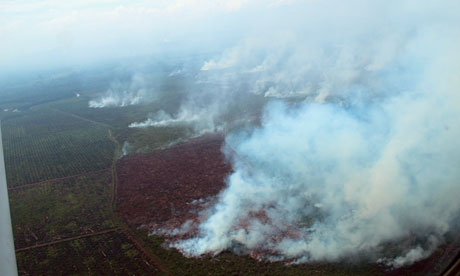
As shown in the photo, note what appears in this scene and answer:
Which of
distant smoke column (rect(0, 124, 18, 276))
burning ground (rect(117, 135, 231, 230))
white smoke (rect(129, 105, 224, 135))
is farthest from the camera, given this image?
white smoke (rect(129, 105, 224, 135))

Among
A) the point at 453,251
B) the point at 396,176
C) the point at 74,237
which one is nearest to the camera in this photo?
the point at 453,251

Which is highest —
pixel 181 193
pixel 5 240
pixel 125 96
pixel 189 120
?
pixel 125 96

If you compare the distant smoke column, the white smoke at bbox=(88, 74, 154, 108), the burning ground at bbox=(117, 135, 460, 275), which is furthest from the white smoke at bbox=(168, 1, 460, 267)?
the white smoke at bbox=(88, 74, 154, 108)

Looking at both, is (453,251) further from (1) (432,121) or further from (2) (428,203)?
(1) (432,121)

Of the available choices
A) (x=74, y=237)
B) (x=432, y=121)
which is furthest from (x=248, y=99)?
(x=74, y=237)

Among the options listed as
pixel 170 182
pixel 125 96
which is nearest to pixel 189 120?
pixel 170 182

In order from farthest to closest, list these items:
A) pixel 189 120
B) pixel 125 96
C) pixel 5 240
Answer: pixel 125 96
pixel 189 120
pixel 5 240

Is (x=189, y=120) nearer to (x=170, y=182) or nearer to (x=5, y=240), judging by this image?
(x=170, y=182)

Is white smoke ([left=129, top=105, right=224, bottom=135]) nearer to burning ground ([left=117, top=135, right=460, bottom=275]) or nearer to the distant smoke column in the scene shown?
burning ground ([left=117, top=135, right=460, bottom=275])
